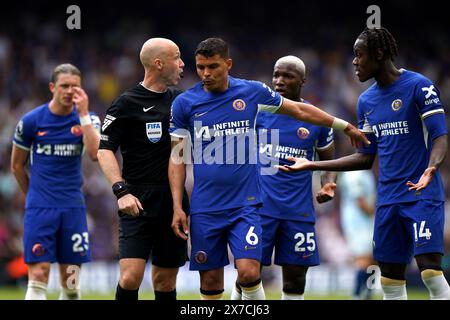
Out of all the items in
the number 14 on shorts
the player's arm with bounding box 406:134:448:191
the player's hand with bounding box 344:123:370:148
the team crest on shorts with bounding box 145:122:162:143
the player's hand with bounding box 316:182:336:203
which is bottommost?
the number 14 on shorts

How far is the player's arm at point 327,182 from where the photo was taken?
8.65 meters

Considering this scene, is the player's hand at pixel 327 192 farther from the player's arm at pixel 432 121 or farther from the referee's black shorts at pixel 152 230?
the referee's black shorts at pixel 152 230

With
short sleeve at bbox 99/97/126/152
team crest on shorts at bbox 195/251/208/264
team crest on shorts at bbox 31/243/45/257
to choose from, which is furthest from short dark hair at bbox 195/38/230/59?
team crest on shorts at bbox 31/243/45/257

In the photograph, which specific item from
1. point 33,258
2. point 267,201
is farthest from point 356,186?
point 33,258

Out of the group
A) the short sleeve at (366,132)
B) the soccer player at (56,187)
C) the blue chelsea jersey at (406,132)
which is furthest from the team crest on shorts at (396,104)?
the soccer player at (56,187)

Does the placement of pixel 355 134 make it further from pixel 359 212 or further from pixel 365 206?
pixel 359 212

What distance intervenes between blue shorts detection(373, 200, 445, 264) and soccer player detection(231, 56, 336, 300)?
0.97 metres

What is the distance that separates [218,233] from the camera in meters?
8.12

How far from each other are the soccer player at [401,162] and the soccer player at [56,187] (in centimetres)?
336

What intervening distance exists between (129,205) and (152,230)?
0.67m

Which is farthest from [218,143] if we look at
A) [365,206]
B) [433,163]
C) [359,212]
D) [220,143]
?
[359,212]

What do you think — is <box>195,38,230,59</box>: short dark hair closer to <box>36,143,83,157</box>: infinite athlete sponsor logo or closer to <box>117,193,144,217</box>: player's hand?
<box>117,193,144,217</box>: player's hand

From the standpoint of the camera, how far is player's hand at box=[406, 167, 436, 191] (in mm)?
7719

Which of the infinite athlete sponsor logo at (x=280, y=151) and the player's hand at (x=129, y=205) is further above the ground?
the infinite athlete sponsor logo at (x=280, y=151)
